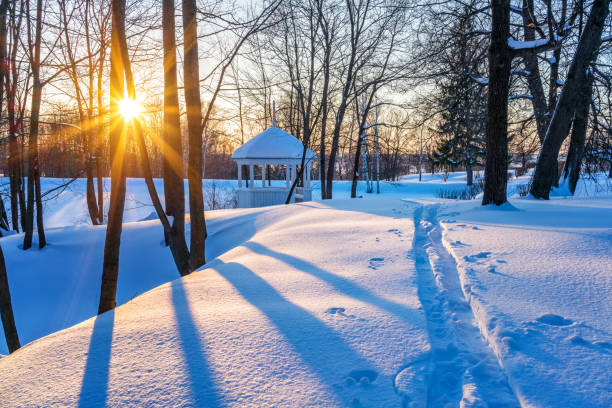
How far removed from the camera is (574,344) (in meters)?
1.60

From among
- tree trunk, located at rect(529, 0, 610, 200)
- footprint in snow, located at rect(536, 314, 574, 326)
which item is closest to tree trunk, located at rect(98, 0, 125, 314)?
footprint in snow, located at rect(536, 314, 574, 326)

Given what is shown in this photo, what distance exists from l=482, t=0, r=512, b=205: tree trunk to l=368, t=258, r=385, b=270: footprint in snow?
383 cm

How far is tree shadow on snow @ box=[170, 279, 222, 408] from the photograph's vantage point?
4.46ft

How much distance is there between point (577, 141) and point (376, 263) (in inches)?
364

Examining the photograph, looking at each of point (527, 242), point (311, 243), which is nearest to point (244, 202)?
point (311, 243)

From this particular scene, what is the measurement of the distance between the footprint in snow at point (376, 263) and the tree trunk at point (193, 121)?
9.09 ft

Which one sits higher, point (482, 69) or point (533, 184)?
point (482, 69)

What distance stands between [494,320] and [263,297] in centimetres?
147

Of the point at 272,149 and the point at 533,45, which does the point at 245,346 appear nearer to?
the point at 533,45

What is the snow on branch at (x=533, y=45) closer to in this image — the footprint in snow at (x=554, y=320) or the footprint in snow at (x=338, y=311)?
the footprint in snow at (x=554, y=320)

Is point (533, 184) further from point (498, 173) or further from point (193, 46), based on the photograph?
point (193, 46)

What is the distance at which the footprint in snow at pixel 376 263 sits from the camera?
305 cm

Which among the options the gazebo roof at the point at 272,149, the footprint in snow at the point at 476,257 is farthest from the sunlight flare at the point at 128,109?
the gazebo roof at the point at 272,149

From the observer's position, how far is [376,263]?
3156 millimetres
